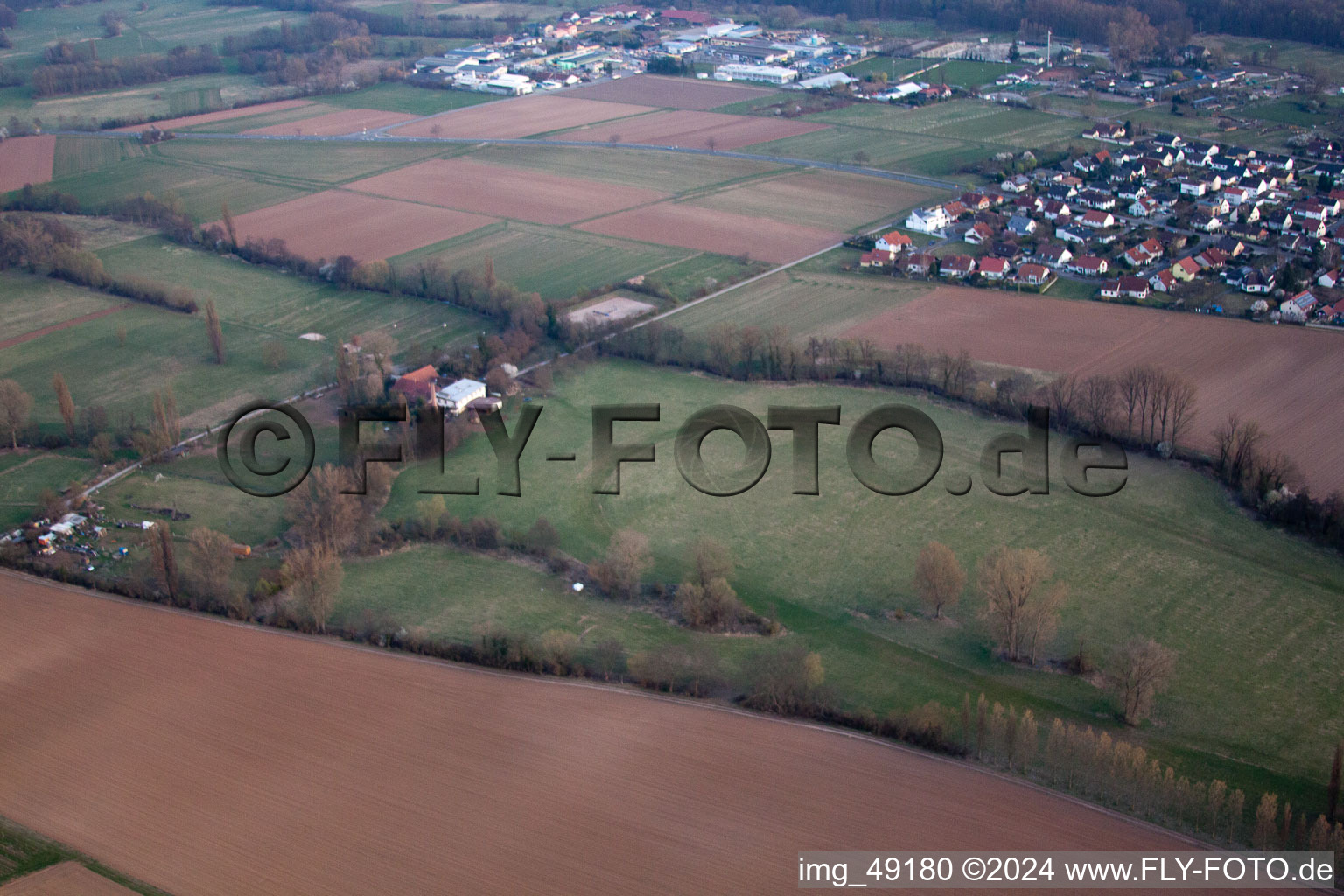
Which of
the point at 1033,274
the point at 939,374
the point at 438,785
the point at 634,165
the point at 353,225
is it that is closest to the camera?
the point at 438,785

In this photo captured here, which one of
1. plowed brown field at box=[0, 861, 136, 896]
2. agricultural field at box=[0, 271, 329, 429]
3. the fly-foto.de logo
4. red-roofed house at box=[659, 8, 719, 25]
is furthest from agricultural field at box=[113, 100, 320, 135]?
plowed brown field at box=[0, 861, 136, 896]

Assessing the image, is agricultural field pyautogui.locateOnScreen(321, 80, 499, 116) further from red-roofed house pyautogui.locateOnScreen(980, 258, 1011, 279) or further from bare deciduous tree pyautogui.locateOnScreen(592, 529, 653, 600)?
bare deciduous tree pyautogui.locateOnScreen(592, 529, 653, 600)

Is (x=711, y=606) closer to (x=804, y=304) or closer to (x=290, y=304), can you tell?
(x=804, y=304)

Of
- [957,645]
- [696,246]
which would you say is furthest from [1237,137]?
[957,645]

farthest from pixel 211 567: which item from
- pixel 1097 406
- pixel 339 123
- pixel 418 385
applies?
pixel 339 123

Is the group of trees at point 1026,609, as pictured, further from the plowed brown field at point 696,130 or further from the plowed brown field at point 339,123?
the plowed brown field at point 339,123

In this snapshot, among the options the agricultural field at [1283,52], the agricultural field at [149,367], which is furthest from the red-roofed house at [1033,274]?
the agricultural field at [1283,52]

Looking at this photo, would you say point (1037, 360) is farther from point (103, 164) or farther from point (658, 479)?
point (103, 164)
